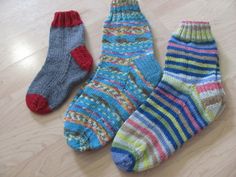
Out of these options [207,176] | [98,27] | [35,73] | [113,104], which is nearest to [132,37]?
[98,27]

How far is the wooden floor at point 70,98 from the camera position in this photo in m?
0.98

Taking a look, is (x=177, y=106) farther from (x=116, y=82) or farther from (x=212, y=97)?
(x=116, y=82)

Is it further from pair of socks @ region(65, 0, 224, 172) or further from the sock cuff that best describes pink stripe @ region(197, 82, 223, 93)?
the sock cuff

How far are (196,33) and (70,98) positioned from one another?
564 millimetres

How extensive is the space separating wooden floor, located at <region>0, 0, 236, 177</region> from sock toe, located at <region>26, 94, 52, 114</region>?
0.03 metres

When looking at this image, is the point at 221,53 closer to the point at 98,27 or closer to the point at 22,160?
the point at 98,27

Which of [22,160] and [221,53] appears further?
[221,53]

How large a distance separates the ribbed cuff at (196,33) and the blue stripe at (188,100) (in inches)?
8.4

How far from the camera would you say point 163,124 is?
99cm

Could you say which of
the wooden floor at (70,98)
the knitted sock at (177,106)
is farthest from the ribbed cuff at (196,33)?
the wooden floor at (70,98)

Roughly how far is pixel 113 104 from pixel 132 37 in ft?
1.04

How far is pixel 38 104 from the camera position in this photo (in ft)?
3.46

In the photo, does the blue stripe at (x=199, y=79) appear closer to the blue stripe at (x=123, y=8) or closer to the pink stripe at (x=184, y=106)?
the pink stripe at (x=184, y=106)

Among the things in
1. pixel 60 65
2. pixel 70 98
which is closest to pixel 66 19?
pixel 60 65
